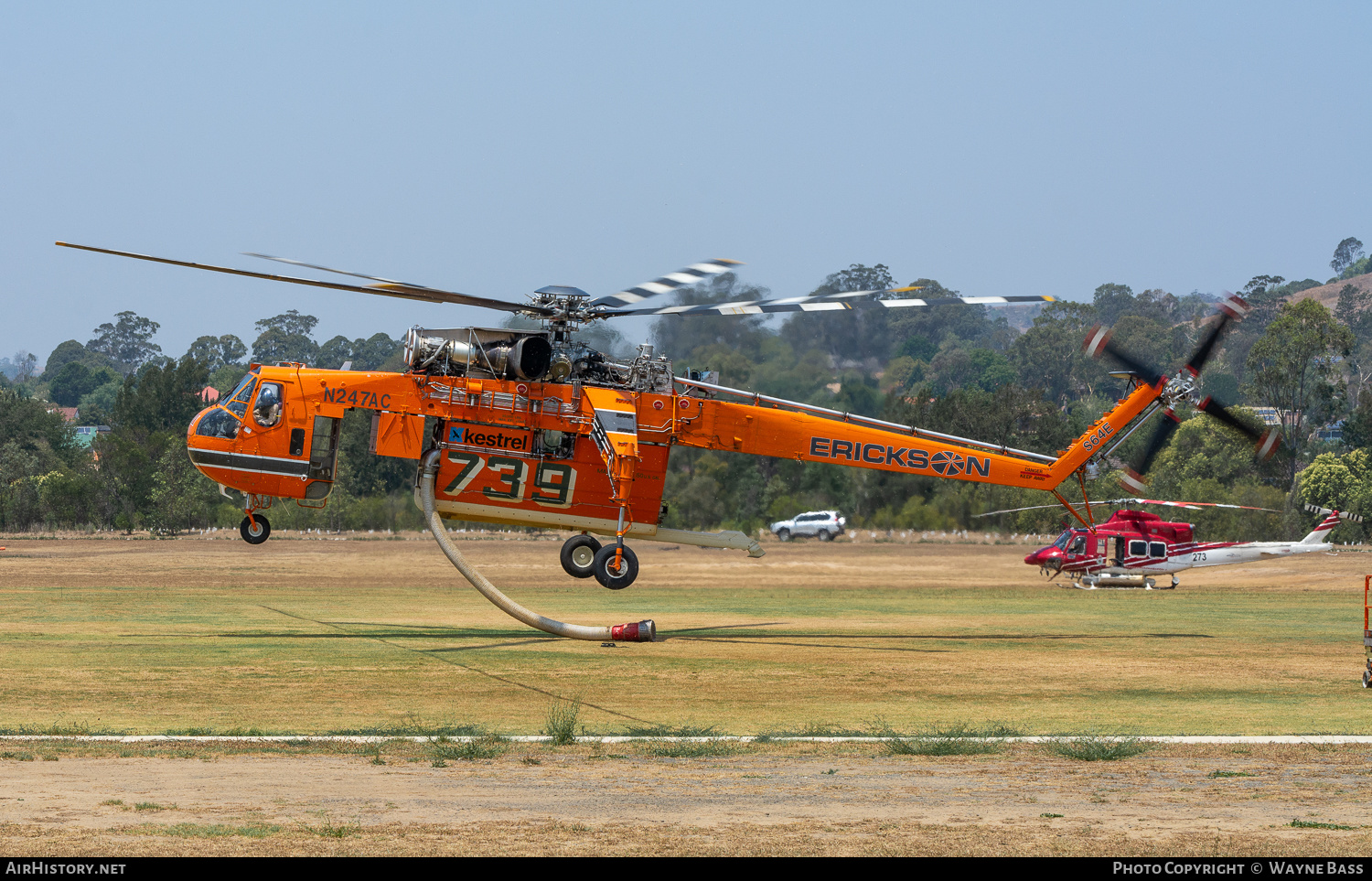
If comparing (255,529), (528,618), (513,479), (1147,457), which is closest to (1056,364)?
(1147,457)

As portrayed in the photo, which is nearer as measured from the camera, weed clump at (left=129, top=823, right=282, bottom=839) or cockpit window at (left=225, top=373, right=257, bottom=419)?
weed clump at (left=129, top=823, right=282, bottom=839)

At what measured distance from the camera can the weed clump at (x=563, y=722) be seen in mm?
16641

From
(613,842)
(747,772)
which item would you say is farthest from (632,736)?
(613,842)

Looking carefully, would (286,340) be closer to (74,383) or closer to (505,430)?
(74,383)

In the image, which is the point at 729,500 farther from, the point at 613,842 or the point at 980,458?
the point at 613,842

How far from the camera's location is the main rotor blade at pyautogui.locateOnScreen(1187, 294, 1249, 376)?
30.0m

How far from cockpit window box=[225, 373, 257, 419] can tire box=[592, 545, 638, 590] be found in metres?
7.50

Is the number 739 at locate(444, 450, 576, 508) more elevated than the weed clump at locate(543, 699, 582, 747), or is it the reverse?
the number 739 at locate(444, 450, 576, 508)

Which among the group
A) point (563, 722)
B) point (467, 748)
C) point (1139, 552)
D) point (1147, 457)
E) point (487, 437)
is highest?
point (1147, 457)

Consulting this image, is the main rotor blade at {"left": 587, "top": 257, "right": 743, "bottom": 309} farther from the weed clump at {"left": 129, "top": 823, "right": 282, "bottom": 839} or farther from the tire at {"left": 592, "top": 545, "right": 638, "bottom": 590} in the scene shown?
the weed clump at {"left": 129, "top": 823, "right": 282, "bottom": 839}

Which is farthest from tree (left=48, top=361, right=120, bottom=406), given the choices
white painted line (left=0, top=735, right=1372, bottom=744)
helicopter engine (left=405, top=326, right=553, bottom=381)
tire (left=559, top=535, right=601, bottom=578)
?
white painted line (left=0, top=735, right=1372, bottom=744)

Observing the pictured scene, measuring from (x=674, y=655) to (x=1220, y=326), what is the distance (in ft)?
46.5

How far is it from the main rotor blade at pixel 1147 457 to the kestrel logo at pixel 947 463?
15.7 ft

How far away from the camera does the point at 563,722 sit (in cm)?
1736
